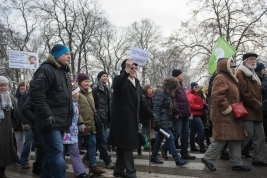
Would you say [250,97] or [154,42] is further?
[154,42]

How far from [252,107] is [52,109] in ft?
13.1

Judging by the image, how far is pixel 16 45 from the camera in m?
33.6

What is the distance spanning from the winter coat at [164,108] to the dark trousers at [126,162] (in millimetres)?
1585

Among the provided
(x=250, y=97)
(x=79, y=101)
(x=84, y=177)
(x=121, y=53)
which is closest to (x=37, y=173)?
(x=84, y=177)

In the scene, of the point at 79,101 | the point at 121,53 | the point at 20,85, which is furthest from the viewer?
the point at 121,53

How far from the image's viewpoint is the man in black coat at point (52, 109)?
3.81 m

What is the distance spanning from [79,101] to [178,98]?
8.17ft

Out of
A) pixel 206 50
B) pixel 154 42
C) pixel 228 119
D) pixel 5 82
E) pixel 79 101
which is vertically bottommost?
pixel 228 119

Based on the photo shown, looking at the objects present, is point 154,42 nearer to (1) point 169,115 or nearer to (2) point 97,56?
(2) point 97,56

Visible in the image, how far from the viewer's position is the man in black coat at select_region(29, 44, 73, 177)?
381 centimetres

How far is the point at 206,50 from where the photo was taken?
32125 mm

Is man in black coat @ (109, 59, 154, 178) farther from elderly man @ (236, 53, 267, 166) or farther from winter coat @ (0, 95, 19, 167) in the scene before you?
elderly man @ (236, 53, 267, 166)

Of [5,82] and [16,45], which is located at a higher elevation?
[16,45]

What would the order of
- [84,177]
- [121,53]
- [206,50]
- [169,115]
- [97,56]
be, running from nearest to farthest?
1. [84,177]
2. [169,115]
3. [206,50]
4. [97,56]
5. [121,53]
